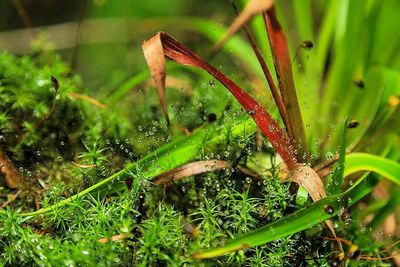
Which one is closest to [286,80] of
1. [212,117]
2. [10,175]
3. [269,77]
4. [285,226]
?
[269,77]

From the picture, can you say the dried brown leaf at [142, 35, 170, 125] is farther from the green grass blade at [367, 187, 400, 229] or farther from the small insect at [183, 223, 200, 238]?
the green grass blade at [367, 187, 400, 229]

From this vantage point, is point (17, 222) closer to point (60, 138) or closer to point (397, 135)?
point (60, 138)

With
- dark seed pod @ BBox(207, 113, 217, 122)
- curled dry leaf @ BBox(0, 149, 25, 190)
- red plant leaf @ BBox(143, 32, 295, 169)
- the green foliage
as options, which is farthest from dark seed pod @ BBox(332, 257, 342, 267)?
curled dry leaf @ BBox(0, 149, 25, 190)

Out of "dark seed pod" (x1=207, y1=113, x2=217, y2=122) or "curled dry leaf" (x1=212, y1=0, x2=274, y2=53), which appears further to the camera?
"dark seed pod" (x1=207, y1=113, x2=217, y2=122)

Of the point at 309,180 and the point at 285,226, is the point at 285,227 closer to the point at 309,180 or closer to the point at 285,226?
the point at 285,226

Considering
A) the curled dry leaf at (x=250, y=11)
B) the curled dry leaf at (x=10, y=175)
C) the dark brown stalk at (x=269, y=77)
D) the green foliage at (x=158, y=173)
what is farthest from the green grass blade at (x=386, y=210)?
the curled dry leaf at (x=10, y=175)

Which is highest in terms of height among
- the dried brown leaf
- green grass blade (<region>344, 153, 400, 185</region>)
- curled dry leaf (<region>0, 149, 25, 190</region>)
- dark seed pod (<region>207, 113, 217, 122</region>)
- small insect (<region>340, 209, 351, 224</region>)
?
the dried brown leaf

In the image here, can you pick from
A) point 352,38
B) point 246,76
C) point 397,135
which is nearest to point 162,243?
point 397,135
